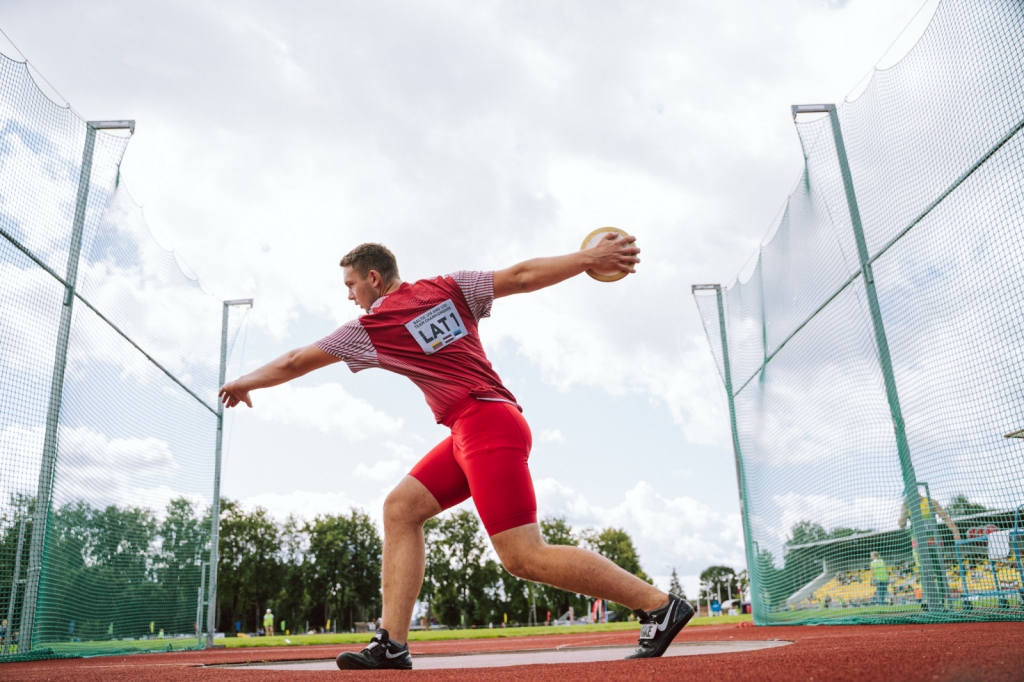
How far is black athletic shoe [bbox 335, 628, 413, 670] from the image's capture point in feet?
8.95

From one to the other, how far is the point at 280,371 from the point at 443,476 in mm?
788

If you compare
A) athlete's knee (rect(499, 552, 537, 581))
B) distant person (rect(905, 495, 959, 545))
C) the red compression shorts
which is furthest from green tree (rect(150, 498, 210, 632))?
distant person (rect(905, 495, 959, 545))

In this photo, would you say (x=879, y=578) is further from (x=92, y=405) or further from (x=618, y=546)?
(x=618, y=546)

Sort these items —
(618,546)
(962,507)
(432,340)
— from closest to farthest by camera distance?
(432,340) < (962,507) < (618,546)

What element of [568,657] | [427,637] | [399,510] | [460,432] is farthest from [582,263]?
[427,637]

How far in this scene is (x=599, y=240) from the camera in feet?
9.26

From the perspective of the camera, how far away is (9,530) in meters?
5.77

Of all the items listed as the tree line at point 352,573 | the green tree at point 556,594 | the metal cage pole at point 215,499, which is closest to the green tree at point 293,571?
the tree line at point 352,573

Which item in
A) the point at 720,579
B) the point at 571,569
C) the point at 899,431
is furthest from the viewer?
the point at 720,579

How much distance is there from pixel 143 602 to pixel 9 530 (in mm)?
3359

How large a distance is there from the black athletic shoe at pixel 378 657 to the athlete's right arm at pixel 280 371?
105cm

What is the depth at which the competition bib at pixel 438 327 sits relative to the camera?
2928mm

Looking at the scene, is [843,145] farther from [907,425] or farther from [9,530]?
[9,530]

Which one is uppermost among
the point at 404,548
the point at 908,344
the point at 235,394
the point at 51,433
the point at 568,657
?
the point at 908,344
